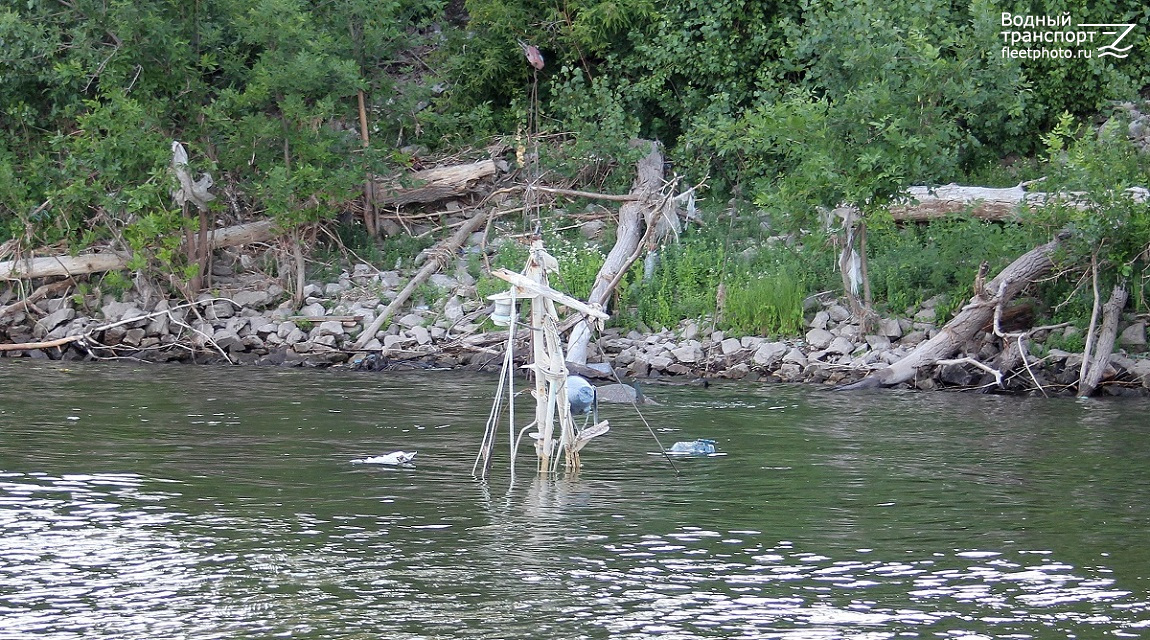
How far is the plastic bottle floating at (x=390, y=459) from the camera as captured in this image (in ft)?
40.6

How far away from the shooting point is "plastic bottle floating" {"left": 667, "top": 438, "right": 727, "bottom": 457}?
12875 mm

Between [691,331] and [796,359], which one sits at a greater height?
[691,331]

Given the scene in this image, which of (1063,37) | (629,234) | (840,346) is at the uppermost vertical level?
(1063,37)

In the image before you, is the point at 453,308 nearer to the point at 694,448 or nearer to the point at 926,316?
the point at 926,316

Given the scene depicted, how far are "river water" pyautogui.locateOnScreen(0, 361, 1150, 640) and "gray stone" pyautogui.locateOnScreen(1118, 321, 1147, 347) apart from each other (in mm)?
2412

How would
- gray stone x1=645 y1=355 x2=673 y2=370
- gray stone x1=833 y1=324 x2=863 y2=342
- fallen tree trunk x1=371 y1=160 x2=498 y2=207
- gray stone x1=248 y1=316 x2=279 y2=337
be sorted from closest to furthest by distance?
gray stone x1=645 y1=355 x2=673 y2=370
gray stone x1=833 y1=324 x2=863 y2=342
gray stone x1=248 y1=316 x2=279 y2=337
fallen tree trunk x1=371 y1=160 x2=498 y2=207

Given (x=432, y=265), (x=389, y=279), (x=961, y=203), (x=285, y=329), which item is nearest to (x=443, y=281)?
(x=432, y=265)

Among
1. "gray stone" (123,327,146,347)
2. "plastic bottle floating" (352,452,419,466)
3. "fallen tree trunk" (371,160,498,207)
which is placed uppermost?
"fallen tree trunk" (371,160,498,207)

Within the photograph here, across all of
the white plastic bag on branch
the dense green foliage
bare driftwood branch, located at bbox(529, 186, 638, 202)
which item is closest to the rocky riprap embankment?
the dense green foliage

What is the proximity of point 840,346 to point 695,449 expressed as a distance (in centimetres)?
618

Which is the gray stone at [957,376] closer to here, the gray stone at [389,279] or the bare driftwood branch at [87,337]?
the gray stone at [389,279]

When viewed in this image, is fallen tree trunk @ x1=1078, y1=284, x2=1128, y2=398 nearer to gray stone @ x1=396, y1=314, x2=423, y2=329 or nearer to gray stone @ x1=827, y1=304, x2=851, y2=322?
gray stone @ x1=827, y1=304, x2=851, y2=322

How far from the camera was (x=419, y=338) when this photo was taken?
785 inches

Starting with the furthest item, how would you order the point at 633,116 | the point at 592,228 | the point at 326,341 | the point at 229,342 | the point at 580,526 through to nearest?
the point at 633,116
the point at 592,228
the point at 229,342
the point at 326,341
the point at 580,526
